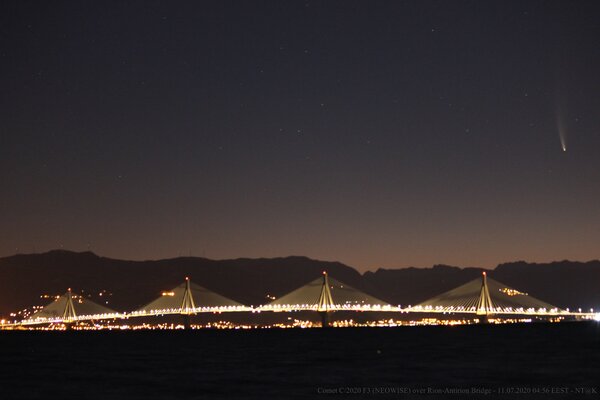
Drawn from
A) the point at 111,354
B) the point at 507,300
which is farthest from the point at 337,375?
the point at 507,300

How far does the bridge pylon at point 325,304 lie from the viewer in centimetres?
18488

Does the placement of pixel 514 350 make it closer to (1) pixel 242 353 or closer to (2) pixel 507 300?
(1) pixel 242 353

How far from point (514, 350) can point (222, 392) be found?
2023 inches

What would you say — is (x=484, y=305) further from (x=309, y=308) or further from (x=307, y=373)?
(x=307, y=373)

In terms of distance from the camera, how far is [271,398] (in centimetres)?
5541

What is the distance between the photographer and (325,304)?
615ft

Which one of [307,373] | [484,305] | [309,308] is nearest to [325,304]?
[309,308]

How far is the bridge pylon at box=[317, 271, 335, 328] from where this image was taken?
184875 mm

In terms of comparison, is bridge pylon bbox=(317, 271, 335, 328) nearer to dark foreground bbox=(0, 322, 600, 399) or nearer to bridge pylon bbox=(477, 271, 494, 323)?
bridge pylon bbox=(477, 271, 494, 323)

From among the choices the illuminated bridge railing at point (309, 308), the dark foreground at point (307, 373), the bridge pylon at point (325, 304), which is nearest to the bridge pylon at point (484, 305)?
the illuminated bridge railing at point (309, 308)

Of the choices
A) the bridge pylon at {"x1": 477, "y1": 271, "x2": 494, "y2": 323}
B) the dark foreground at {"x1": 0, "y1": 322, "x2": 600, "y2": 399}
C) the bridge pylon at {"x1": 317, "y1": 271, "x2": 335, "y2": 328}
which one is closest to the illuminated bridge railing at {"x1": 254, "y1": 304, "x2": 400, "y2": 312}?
the bridge pylon at {"x1": 317, "y1": 271, "x2": 335, "y2": 328}

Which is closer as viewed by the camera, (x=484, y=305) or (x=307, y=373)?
(x=307, y=373)

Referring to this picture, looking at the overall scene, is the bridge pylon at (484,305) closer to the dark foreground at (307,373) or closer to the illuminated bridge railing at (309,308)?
the illuminated bridge railing at (309,308)

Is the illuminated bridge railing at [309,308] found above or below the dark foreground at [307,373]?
above
